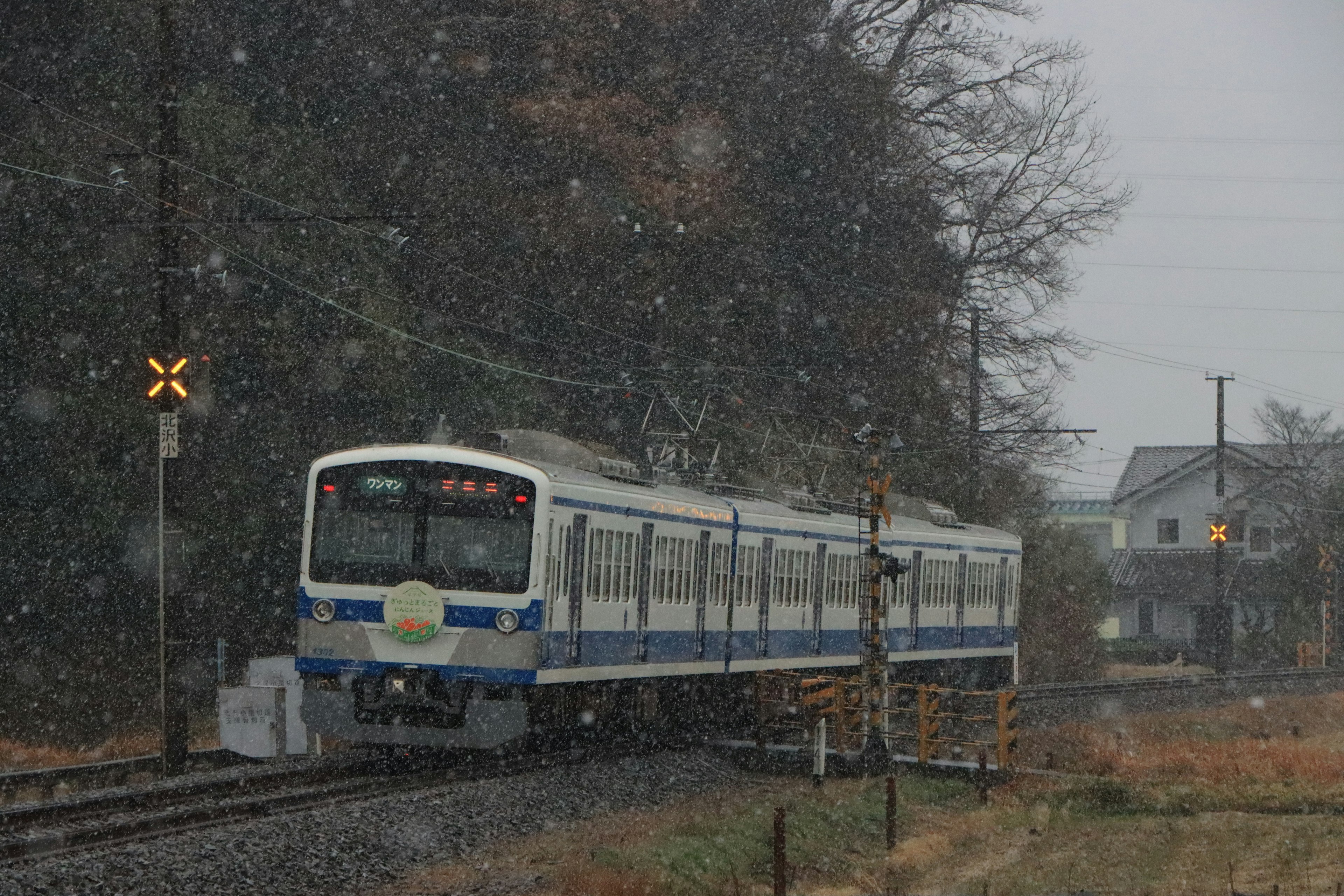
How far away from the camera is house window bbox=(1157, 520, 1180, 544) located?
70812 millimetres

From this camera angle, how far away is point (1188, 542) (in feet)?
231

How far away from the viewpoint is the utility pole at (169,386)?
16.5 meters

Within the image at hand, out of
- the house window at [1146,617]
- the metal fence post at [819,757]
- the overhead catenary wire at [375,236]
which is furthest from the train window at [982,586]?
the house window at [1146,617]

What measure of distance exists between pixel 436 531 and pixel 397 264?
1163 centimetres

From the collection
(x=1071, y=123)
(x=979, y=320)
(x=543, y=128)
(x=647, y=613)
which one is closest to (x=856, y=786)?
(x=647, y=613)

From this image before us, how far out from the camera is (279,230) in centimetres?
2447

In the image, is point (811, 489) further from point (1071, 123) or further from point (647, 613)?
point (1071, 123)

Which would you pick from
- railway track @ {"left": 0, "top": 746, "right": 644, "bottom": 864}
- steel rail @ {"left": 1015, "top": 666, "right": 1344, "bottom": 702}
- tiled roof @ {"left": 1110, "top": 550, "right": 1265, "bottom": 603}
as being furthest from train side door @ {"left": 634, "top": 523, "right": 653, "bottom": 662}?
tiled roof @ {"left": 1110, "top": 550, "right": 1265, "bottom": 603}

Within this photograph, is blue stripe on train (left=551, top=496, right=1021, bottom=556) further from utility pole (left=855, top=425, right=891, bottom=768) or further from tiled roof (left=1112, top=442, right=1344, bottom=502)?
tiled roof (left=1112, top=442, right=1344, bottom=502)

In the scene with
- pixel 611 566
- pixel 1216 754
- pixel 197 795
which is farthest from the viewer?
pixel 1216 754

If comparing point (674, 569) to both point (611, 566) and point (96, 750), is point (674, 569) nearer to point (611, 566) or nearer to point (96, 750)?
point (611, 566)

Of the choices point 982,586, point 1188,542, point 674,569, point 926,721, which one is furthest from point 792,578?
point 1188,542

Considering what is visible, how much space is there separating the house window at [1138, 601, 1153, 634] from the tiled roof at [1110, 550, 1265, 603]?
1.02 m

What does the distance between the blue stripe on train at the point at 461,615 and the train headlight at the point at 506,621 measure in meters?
0.03
